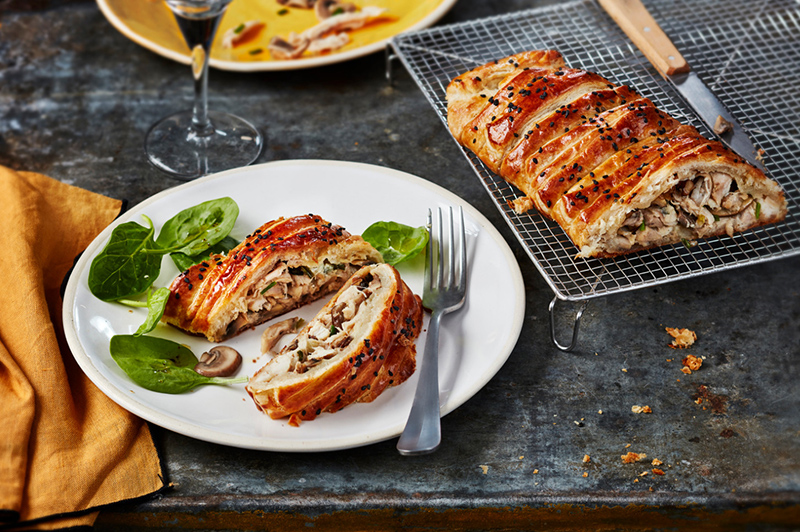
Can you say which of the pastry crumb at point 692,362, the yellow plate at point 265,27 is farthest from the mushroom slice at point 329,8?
the pastry crumb at point 692,362

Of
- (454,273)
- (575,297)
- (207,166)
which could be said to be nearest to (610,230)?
(575,297)

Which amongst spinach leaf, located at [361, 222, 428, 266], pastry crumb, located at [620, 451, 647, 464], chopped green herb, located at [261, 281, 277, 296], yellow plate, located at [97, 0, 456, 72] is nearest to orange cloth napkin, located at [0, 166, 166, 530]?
chopped green herb, located at [261, 281, 277, 296]

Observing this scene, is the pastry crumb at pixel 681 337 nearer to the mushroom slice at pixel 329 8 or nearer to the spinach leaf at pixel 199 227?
the spinach leaf at pixel 199 227

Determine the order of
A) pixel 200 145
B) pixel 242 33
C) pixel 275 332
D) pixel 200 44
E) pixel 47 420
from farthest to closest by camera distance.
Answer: pixel 242 33 → pixel 200 145 → pixel 200 44 → pixel 275 332 → pixel 47 420

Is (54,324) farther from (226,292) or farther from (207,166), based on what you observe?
(207,166)

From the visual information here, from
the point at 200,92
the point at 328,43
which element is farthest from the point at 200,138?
the point at 328,43

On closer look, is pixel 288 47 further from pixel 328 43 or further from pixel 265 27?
pixel 265 27

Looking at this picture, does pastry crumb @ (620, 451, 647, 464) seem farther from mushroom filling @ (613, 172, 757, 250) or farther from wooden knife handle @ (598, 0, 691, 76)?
wooden knife handle @ (598, 0, 691, 76)
